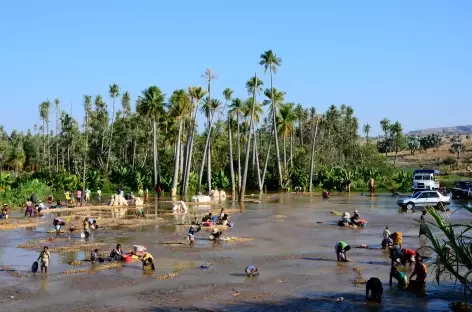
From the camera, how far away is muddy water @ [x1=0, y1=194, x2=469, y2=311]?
17.0 m

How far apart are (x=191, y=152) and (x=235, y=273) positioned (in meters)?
46.6

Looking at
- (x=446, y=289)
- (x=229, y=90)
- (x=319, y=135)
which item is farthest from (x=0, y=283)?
(x=319, y=135)

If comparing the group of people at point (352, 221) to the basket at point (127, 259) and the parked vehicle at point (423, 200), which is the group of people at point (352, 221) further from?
the basket at point (127, 259)

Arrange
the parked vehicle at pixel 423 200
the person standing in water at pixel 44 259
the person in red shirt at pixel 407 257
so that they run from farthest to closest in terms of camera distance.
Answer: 1. the parked vehicle at pixel 423 200
2. the person in red shirt at pixel 407 257
3. the person standing in water at pixel 44 259

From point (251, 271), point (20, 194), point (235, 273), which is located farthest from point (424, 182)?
point (251, 271)

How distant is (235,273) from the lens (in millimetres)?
21062

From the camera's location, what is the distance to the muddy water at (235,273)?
55.6 ft

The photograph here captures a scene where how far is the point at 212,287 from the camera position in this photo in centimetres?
1888

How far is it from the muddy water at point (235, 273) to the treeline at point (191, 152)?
27743 mm

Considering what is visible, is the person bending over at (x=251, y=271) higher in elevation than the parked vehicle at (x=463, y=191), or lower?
lower

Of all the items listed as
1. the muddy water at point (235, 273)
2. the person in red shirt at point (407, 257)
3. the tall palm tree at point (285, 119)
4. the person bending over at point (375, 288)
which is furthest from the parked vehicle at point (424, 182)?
the person bending over at point (375, 288)

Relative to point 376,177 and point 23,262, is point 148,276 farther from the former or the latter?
point 376,177

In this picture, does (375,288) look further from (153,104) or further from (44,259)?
(153,104)

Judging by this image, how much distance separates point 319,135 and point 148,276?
85.9 metres
